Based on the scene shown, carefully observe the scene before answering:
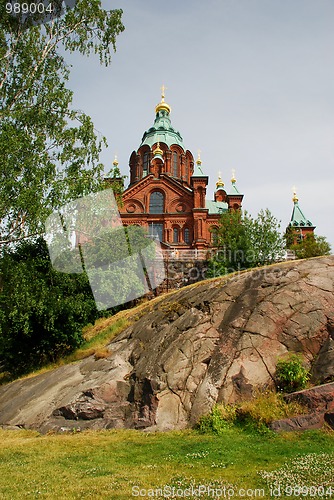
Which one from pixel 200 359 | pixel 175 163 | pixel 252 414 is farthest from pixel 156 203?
pixel 252 414

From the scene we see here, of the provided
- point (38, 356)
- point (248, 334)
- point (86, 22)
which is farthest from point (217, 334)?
point (86, 22)

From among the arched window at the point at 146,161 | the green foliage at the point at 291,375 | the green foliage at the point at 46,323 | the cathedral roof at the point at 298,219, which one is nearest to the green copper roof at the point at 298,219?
the cathedral roof at the point at 298,219

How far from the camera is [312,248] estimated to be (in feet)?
93.0

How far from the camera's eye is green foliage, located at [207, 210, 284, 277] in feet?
96.2

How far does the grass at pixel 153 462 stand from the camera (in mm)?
7663

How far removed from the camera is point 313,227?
4781 cm

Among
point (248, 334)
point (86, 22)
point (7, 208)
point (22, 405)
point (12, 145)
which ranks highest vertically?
point (86, 22)

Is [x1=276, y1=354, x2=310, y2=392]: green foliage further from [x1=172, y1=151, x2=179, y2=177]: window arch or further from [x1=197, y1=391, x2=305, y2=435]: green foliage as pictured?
[x1=172, y1=151, x2=179, y2=177]: window arch

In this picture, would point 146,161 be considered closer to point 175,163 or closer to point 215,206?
point 175,163

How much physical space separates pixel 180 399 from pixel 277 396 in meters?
2.82

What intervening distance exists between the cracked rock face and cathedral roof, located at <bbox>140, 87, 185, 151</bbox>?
129 ft

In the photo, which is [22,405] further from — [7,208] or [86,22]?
[86,22]

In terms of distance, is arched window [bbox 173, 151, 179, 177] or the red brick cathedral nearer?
the red brick cathedral

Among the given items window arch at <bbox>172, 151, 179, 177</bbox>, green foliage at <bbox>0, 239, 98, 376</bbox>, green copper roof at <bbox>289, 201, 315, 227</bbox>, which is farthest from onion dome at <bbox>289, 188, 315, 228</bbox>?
green foliage at <bbox>0, 239, 98, 376</bbox>
